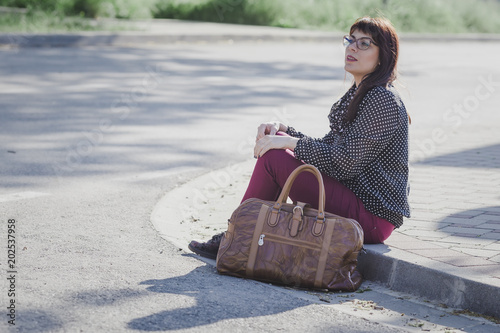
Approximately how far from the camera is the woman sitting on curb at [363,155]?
12.6 feet

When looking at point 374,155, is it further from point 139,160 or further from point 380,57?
point 139,160

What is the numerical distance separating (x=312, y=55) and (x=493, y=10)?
788 inches

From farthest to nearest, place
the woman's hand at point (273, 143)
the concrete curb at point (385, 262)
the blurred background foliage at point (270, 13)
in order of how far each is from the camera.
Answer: the blurred background foliage at point (270, 13)
the woman's hand at point (273, 143)
the concrete curb at point (385, 262)

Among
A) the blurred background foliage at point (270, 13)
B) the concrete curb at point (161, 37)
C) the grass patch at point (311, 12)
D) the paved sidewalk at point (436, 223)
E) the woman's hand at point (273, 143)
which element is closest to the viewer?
the paved sidewalk at point (436, 223)

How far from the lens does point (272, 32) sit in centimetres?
2003

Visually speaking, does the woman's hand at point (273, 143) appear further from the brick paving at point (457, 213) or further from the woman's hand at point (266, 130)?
the brick paving at point (457, 213)

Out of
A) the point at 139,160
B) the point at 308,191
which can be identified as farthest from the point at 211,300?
the point at 139,160

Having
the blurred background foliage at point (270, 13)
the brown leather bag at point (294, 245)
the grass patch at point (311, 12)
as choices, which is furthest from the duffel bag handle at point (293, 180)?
the grass patch at point (311, 12)

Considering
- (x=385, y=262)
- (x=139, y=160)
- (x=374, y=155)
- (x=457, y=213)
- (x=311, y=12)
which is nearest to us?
(x=385, y=262)

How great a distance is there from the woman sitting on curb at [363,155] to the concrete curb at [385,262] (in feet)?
0.62

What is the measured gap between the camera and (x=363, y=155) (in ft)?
12.6

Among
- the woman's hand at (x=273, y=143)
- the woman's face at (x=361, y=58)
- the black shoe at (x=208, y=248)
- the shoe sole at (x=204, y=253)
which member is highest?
the woman's face at (x=361, y=58)

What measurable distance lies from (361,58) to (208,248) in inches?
51.0

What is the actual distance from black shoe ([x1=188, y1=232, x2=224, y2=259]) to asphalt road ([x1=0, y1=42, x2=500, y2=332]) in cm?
7
